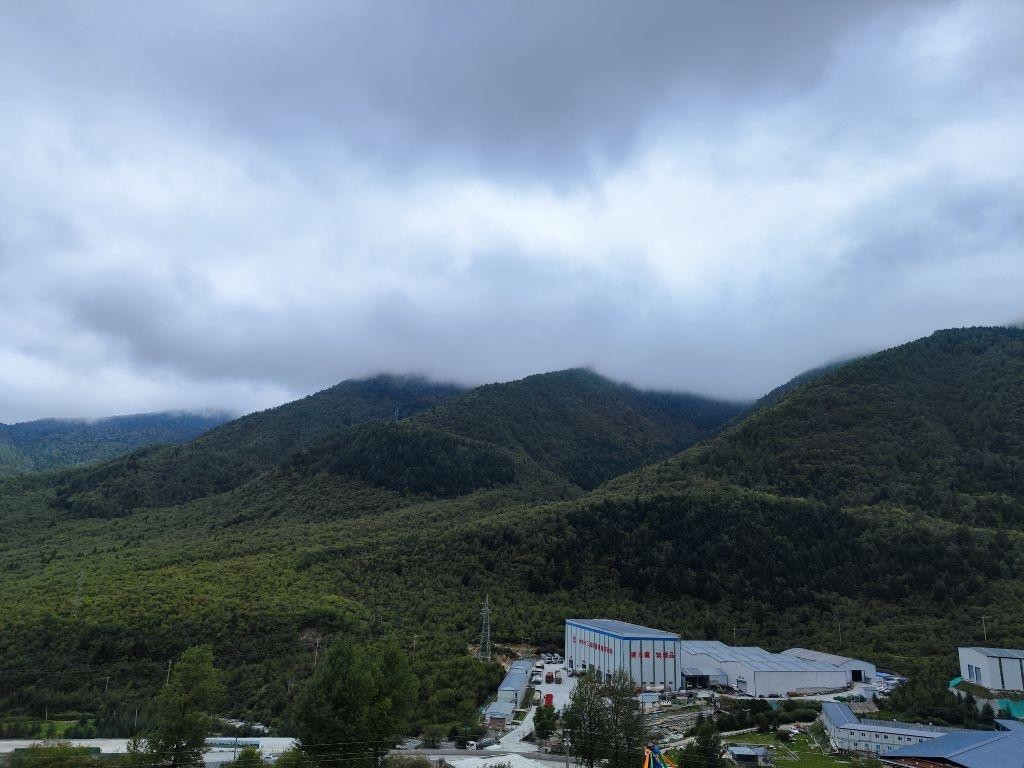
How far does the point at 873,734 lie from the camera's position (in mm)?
40125

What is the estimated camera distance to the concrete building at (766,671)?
54000 mm

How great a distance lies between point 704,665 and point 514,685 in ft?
57.9

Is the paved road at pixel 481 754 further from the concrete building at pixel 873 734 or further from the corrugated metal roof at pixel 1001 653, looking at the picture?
the corrugated metal roof at pixel 1001 653

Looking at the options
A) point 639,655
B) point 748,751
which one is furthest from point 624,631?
point 748,751

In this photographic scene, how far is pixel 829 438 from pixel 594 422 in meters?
63.1

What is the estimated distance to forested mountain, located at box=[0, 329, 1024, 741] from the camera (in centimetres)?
5797

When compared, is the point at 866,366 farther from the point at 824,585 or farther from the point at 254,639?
the point at 254,639

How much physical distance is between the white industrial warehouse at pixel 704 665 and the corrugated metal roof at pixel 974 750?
650 inches

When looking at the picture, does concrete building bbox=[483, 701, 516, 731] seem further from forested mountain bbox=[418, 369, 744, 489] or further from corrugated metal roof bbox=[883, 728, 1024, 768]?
forested mountain bbox=[418, 369, 744, 489]

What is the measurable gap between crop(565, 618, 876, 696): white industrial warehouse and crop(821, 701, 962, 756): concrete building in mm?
11504

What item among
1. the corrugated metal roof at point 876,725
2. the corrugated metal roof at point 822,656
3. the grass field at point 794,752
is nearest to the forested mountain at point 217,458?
the corrugated metal roof at point 822,656

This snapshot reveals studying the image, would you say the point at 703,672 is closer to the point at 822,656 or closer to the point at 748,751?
the point at 822,656

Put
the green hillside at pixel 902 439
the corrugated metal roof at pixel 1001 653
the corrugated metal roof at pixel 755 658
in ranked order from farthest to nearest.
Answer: the green hillside at pixel 902 439
the corrugated metal roof at pixel 755 658
the corrugated metal roof at pixel 1001 653

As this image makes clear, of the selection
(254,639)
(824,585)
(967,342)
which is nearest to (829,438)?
(824,585)
